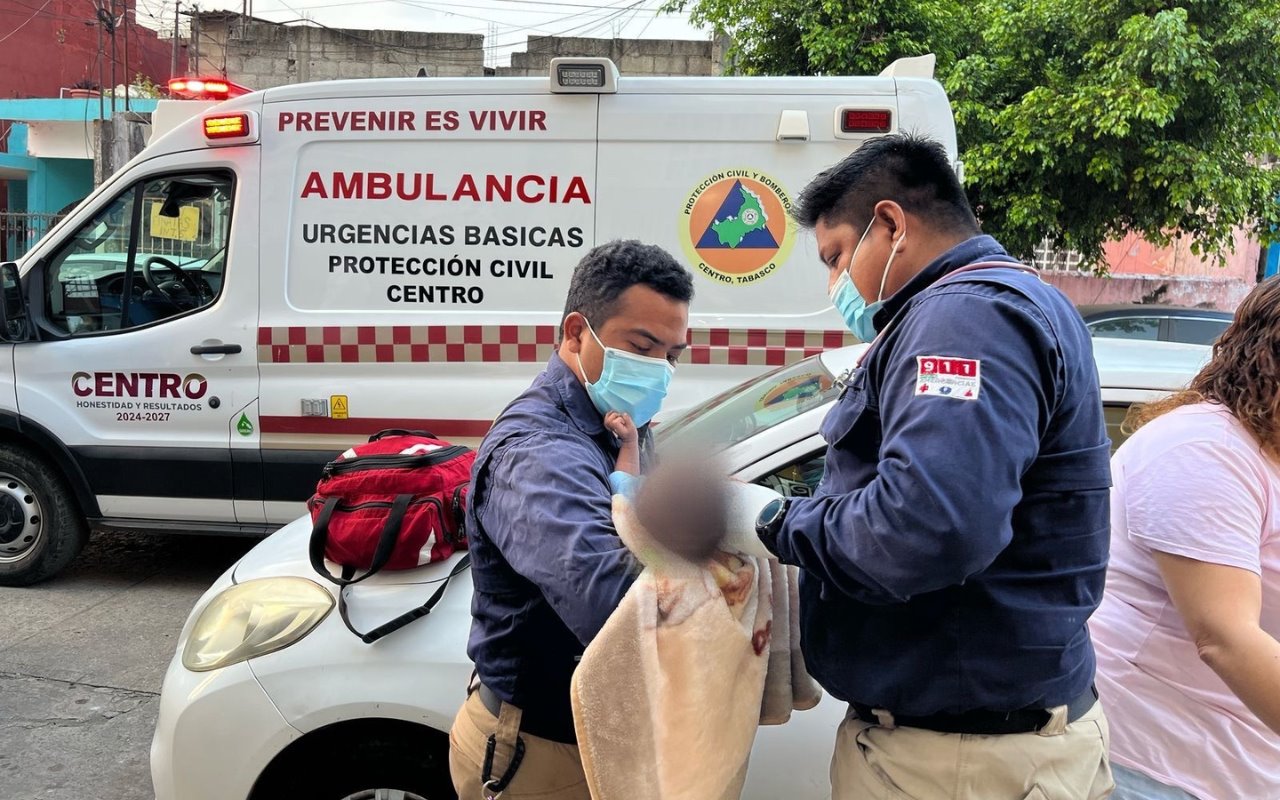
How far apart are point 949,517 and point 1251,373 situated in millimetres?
856

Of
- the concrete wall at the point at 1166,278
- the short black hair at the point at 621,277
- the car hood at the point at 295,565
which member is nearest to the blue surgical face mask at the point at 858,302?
the short black hair at the point at 621,277

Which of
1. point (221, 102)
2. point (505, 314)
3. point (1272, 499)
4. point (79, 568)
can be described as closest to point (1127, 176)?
point (505, 314)

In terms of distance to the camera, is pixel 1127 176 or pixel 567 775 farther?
pixel 1127 176

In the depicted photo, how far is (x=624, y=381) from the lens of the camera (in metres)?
1.59

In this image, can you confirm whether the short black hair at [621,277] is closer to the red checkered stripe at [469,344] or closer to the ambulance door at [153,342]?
the red checkered stripe at [469,344]

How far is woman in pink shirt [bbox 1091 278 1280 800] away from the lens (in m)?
1.45

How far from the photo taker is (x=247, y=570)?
8.20 ft

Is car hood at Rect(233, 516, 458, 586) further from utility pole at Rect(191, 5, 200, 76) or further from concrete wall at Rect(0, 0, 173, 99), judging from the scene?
concrete wall at Rect(0, 0, 173, 99)

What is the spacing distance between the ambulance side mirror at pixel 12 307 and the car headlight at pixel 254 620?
3157 mm

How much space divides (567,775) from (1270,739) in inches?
45.8

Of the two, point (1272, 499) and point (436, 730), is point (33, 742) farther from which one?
point (1272, 499)

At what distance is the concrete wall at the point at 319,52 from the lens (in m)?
16.8

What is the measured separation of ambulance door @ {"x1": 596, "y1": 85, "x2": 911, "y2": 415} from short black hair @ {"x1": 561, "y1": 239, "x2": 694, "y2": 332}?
8.97 ft

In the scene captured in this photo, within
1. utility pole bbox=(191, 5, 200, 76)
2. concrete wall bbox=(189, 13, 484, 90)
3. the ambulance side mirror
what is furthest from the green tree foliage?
utility pole bbox=(191, 5, 200, 76)
